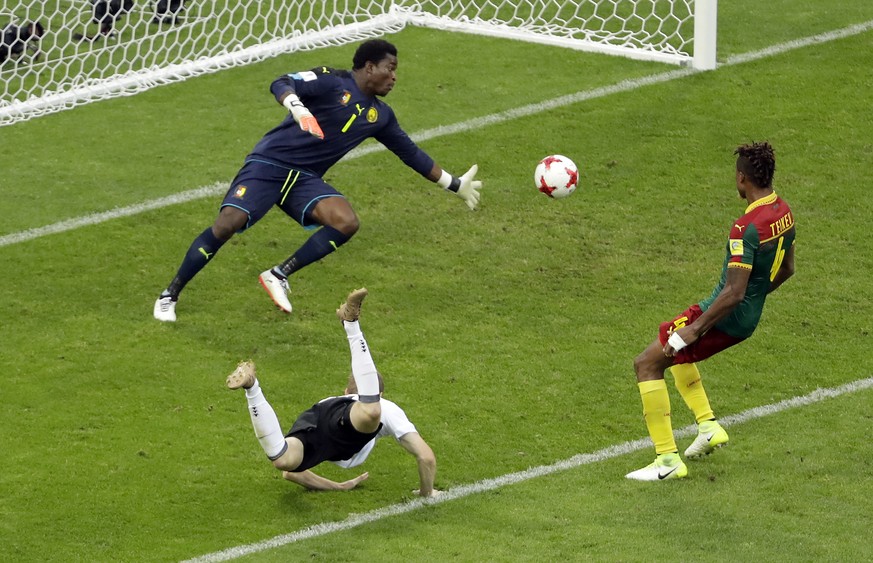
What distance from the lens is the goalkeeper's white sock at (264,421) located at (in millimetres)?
8039

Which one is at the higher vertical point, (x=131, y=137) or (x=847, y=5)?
(x=847, y=5)

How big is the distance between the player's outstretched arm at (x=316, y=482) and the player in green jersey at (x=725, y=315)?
5.25 feet

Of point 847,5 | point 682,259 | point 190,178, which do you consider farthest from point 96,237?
point 847,5

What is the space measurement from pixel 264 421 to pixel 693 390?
2.49 meters

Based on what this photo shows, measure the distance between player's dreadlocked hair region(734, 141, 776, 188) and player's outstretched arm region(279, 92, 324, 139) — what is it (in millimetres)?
3151

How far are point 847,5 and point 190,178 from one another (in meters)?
7.50

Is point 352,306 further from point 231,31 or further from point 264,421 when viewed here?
point 231,31

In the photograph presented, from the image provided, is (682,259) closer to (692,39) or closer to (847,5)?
(692,39)

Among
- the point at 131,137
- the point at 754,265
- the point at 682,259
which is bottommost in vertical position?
the point at 131,137

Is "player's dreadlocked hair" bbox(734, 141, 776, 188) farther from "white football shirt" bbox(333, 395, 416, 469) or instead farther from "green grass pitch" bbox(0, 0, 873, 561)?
"white football shirt" bbox(333, 395, 416, 469)

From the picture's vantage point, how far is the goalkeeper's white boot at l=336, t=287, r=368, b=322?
793 cm

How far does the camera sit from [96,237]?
1198cm

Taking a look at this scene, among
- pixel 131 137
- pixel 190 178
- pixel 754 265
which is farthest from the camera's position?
pixel 131 137

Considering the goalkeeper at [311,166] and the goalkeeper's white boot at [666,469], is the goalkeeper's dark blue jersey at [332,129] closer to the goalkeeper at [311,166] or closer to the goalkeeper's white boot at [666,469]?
the goalkeeper at [311,166]
